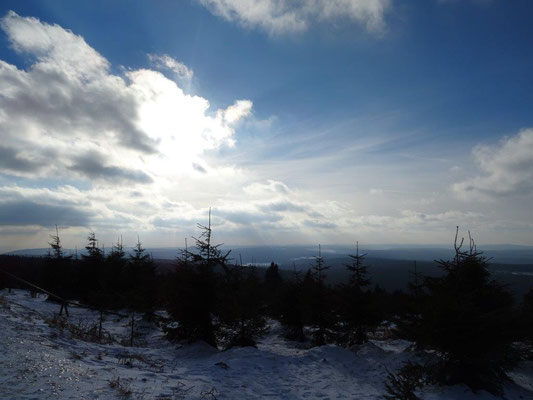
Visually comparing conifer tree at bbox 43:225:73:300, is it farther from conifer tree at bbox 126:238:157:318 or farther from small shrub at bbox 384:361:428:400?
small shrub at bbox 384:361:428:400

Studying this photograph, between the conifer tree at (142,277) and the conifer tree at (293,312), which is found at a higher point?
the conifer tree at (142,277)

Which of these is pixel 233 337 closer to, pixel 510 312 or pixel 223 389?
pixel 223 389

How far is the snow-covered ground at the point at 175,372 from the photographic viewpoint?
5762 millimetres

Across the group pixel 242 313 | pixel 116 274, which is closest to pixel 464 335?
pixel 242 313

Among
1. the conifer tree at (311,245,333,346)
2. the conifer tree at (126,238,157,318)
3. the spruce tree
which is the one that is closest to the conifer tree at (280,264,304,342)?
the conifer tree at (311,245,333,346)

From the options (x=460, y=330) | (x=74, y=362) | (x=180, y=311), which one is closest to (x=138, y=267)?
(x=180, y=311)

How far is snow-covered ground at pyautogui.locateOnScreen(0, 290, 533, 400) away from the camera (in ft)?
18.9

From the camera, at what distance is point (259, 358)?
39.2ft

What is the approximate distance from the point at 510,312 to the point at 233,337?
39.6 feet

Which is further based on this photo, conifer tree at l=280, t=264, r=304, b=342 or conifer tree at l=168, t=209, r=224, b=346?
conifer tree at l=280, t=264, r=304, b=342

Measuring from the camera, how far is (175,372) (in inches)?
346

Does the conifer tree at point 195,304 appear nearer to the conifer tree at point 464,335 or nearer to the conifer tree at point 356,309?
the conifer tree at point 356,309

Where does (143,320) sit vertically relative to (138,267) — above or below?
below

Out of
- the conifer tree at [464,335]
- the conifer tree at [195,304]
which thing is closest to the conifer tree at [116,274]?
the conifer tree at [195,304]
